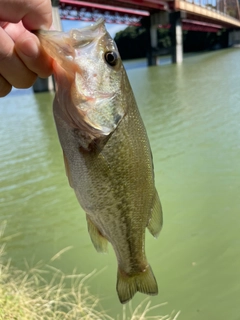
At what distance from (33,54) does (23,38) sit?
0.24ft

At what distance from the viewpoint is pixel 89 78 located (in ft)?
4.58

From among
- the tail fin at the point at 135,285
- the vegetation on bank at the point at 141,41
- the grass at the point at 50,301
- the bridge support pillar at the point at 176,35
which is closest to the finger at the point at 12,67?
the tail fin at the point at 135,285

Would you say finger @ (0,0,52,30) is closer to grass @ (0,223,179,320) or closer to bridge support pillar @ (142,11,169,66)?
grass @ (0,223,179,320)

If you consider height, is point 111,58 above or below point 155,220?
above

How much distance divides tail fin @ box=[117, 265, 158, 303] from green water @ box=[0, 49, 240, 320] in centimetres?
154

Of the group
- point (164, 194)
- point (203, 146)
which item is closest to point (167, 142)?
point (203, 146)

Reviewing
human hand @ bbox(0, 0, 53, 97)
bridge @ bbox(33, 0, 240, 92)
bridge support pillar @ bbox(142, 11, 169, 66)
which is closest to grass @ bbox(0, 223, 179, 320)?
human hand @ bbox(0, 0, 53, 97)

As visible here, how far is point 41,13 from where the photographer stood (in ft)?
4.55

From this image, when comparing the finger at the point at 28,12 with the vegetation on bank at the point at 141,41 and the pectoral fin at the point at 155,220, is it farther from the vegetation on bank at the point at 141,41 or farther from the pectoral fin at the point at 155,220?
the vegetation on bank at the point at 141,41

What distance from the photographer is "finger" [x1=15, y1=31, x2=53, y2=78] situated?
137 cm

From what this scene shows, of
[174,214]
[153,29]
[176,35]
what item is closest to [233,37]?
Answer: [153,29]

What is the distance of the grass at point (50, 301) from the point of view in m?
2.64

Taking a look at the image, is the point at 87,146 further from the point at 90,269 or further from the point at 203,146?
the point at 203,146

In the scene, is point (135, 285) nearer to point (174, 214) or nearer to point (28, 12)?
point (28, 12)
